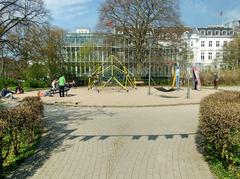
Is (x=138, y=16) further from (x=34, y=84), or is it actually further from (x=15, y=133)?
(x=15, y=133)

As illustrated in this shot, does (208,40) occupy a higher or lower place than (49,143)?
higher

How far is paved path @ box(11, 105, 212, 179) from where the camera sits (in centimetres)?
687

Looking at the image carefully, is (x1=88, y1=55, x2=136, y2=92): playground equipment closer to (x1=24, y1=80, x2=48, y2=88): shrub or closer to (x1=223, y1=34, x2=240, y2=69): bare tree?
(x1=24, y1=80, x2=48, y2=88): shrub

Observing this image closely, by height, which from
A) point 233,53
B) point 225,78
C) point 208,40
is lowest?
point 225,78

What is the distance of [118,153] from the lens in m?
8.30

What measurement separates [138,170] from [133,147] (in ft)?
6.21

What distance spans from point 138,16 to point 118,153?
42.1m

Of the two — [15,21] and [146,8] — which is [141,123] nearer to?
[15,21]

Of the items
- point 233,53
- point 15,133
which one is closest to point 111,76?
point 15,133

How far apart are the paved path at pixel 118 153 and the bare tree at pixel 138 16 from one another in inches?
1457

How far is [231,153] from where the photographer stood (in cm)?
653

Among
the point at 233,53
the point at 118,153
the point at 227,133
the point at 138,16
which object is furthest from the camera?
the point at 233,53

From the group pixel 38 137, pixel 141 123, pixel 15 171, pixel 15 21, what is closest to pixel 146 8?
pixel 15 21

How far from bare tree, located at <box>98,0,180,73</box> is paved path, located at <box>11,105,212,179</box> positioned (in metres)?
37.0
